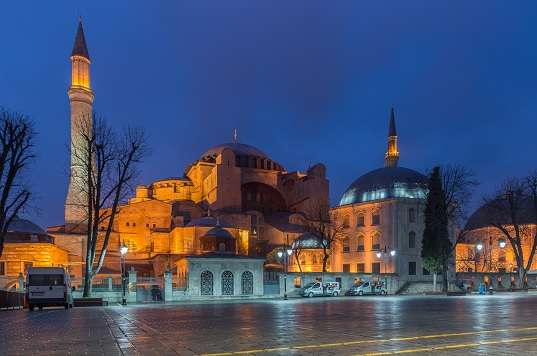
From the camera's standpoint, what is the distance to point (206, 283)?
41.8 metres

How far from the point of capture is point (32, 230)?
201 ft

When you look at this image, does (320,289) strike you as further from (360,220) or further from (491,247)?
(491,247)

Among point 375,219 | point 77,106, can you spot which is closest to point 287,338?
point 375,219

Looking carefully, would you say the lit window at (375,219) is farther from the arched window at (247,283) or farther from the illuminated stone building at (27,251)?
the illuminated stone building at (27,251)

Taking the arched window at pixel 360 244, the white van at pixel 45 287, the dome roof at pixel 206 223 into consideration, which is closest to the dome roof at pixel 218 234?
the dome roof at pixel 206 223

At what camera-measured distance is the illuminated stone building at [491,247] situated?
7500cm

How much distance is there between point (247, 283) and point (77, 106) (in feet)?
113

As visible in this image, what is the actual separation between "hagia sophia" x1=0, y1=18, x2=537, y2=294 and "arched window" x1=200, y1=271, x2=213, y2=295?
1.84m

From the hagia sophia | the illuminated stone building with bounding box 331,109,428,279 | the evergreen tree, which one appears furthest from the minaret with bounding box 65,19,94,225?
the evergreen tree

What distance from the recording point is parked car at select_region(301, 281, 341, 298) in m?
44.5

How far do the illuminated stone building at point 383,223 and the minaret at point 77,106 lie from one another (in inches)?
1230

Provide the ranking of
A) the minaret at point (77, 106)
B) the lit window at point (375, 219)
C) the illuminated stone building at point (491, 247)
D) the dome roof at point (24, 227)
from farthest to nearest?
the illuminated stone building at point (491, 247) → the minaret at point (77, 106) → the lit window at point (375, 219) → the dome roof at point (24, 227)

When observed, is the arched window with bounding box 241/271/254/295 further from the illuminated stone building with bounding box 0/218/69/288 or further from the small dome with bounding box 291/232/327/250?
the illuminated stone building with bounding box 0/218/69/288

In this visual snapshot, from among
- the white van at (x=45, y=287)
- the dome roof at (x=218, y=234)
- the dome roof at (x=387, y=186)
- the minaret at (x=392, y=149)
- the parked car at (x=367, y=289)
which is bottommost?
the parked car at (x=367, y=289)
